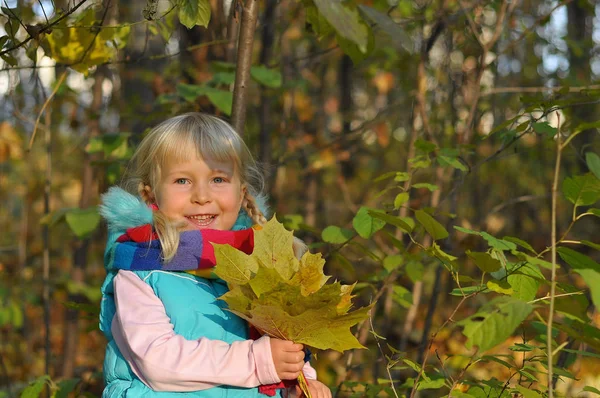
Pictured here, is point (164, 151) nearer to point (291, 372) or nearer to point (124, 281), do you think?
point (124, 281)

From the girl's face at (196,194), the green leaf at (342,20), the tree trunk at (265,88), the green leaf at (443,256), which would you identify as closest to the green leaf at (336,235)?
the girl's face at (196,194)

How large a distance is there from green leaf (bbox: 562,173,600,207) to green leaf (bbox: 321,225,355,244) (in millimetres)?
754

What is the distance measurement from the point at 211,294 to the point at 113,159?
1.37m

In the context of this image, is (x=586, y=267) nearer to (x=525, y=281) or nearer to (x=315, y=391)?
(x=525, y=281)

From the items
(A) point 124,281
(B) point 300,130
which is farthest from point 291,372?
(B) point 300,130

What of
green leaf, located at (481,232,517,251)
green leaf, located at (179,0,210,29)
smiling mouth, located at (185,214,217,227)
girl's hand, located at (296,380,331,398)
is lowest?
girl's hand, located at (296,380,331,398)

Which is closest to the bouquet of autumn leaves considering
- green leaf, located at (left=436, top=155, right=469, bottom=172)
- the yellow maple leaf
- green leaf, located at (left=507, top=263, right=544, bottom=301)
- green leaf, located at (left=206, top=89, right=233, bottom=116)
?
the yellow maple leaf

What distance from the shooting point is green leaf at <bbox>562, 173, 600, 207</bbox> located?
162cm

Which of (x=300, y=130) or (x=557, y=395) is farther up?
(x=300, y=130)

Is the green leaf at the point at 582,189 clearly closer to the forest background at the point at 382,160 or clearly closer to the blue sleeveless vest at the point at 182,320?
the forest background at the point at 382,160

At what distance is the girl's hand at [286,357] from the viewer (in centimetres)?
170

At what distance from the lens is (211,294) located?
1907 mm

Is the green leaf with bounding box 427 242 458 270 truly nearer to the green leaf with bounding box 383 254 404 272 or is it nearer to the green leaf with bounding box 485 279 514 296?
the green leaf with bounding box 485 279 514 296

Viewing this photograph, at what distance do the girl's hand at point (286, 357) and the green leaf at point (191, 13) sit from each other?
857 millimetres
